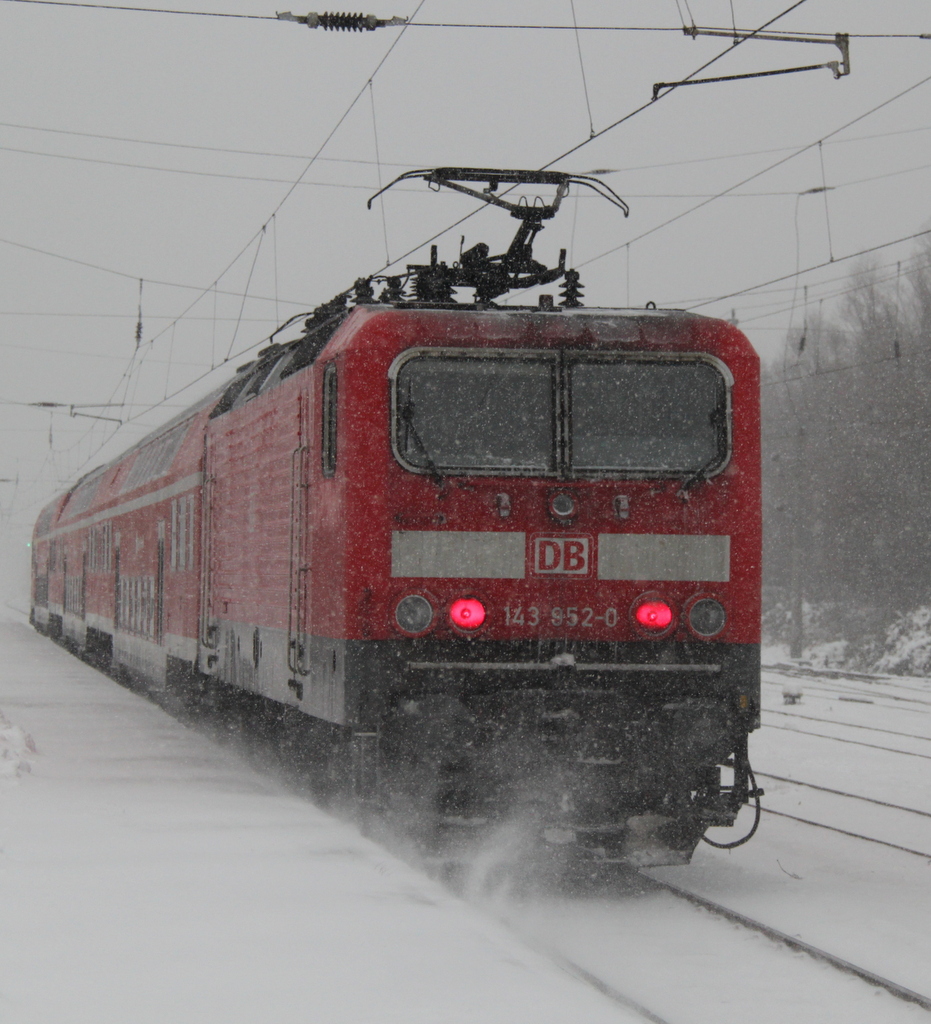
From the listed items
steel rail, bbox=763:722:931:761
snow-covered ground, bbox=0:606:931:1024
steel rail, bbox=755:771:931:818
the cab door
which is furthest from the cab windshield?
steel rail, bbox=763:722:931:761

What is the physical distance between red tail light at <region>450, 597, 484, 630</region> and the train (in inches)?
0.6

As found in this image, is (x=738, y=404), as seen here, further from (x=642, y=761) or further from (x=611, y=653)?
(x=642, y=761)

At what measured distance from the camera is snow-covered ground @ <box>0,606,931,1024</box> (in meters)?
4.54

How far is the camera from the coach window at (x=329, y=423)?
7.37 meters

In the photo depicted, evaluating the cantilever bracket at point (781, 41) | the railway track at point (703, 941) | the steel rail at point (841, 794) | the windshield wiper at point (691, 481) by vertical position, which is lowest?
the steel rail at point (841, 794)

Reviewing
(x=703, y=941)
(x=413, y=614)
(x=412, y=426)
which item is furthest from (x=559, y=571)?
(x=703, y=941)

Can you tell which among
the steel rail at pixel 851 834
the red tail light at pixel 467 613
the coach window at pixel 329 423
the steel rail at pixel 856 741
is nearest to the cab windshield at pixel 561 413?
the coach window at pixel 329 423

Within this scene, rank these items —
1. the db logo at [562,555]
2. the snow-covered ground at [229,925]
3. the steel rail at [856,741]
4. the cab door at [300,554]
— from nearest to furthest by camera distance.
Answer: the snow-covered ground at [229,925] → the db logo at [562,555] → the cab door at [300,554] → the steel rail at [856,741]

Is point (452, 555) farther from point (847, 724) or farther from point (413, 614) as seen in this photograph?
point (847, 724)

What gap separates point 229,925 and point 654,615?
2.76 metres

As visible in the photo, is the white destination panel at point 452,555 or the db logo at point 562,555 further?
the db logo at point 562,555

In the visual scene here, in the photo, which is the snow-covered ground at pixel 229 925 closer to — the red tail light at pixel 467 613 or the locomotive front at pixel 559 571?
the locomotive front at pixel 559 571

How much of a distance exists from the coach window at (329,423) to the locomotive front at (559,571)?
30cm

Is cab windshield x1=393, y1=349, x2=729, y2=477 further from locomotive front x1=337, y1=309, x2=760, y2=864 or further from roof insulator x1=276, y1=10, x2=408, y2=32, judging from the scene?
roof insulator x1=276, y1=10, x2=408, y2=32
